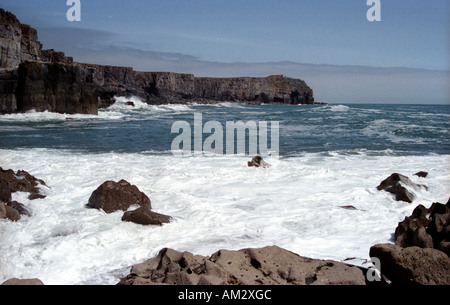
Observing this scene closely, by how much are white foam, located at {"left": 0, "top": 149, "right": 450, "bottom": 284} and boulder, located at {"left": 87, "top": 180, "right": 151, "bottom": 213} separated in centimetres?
21

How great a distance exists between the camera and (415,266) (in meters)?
3.98

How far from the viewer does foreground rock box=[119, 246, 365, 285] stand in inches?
156

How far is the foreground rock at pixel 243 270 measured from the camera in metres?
3.95

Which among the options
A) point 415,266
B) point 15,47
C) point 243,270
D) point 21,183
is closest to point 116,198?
point 21,183

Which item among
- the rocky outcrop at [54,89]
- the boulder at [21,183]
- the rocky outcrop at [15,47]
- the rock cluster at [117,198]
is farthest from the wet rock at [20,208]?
the rocky outcrop at [15,47]

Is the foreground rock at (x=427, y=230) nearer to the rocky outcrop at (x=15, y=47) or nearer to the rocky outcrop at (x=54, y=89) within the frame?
the rocky outcrop at (x=54, y=89)

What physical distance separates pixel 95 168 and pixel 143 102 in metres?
63.4

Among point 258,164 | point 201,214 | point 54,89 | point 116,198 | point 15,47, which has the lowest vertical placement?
point 201,214

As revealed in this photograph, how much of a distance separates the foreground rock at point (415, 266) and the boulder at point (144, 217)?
3188mm

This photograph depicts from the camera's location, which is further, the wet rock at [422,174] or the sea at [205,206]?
the wet rock at [422,174]

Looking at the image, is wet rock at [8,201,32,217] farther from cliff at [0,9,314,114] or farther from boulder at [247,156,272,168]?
cliff at [0,9,314,114]

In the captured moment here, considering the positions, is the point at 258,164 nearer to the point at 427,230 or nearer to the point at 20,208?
the point at 427,230

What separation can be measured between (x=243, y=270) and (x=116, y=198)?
3302 mm
